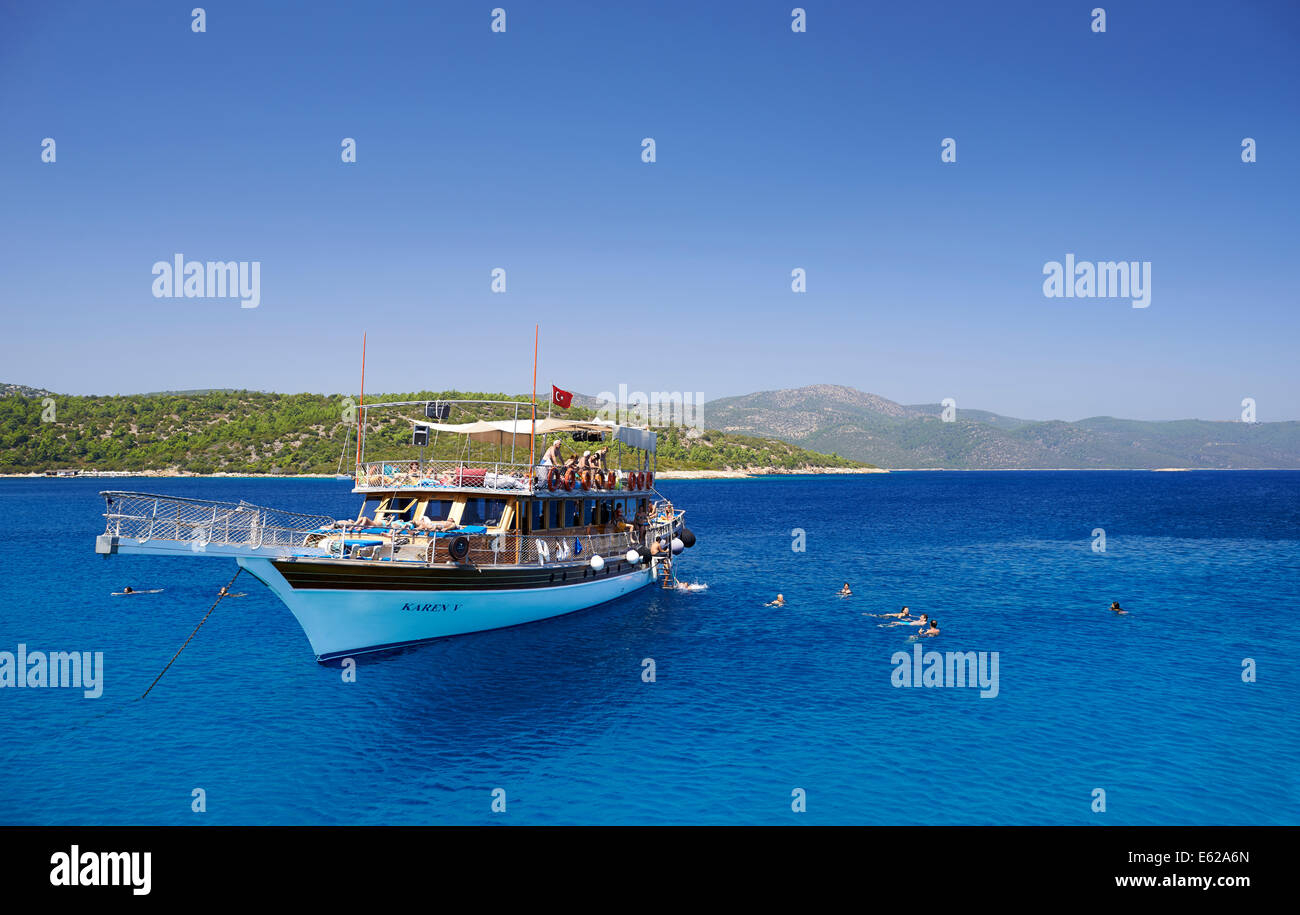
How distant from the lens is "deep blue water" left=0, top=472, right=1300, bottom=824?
46.9 ft

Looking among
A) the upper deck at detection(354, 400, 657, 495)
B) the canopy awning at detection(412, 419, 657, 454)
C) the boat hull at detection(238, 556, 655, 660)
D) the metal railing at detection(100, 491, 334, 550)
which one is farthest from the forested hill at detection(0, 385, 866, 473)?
the metal railing at detection(100, 491, 334, 550)

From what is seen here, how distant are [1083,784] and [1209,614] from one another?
24.8m

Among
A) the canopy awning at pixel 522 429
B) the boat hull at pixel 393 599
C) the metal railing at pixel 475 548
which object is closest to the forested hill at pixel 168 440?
the canopy awning at pixel 522 429

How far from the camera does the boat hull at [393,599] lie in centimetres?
2100

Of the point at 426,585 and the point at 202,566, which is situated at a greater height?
the point at 426,585

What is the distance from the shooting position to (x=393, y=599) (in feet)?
74.5

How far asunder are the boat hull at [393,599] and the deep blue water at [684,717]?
84 cm

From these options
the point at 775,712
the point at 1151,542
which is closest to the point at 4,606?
the point at 775,712

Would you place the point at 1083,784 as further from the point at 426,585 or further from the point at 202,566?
the point at 202,566

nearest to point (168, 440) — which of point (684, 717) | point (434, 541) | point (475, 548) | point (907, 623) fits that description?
point (475, 548)

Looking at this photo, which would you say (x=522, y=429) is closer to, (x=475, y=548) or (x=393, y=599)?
(x=475, y=548)
